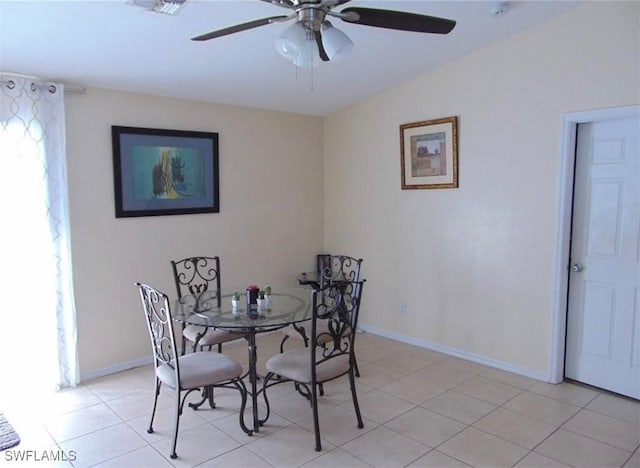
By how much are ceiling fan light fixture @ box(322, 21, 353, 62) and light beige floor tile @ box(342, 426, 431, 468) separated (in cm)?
211

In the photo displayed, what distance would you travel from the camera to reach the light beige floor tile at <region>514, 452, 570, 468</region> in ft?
7.93

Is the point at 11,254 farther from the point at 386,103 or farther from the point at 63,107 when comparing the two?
the point at 386,103

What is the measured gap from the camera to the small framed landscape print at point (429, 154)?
3.96 meters

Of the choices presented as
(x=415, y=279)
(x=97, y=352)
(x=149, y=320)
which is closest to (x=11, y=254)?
(x=97, y=352)

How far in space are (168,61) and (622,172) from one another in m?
3.25

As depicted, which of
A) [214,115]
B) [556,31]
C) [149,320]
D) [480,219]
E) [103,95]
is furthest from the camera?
[214,115]

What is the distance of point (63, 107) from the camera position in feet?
10.9

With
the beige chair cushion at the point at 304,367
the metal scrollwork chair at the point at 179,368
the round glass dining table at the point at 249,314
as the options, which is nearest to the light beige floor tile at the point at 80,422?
the metal scrollwork chair at the point at 179,368

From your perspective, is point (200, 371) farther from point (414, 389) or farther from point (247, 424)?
point (414, 389)

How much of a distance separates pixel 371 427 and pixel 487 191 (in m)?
2.10

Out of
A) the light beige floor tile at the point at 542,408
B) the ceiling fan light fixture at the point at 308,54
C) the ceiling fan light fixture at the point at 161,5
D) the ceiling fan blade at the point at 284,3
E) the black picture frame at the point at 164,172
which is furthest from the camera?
the black picture frame at the point at 164,172

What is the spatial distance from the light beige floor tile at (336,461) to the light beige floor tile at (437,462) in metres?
0.28

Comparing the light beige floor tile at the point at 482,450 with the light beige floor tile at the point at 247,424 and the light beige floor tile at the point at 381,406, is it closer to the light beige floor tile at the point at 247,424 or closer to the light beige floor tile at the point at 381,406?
the light beige floor tile at the point at 381,406

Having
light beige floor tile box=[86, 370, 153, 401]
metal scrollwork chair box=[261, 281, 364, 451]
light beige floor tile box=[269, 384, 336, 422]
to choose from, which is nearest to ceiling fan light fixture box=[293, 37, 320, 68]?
metal scrollwork chair box=[261, 281, 364, 451]
